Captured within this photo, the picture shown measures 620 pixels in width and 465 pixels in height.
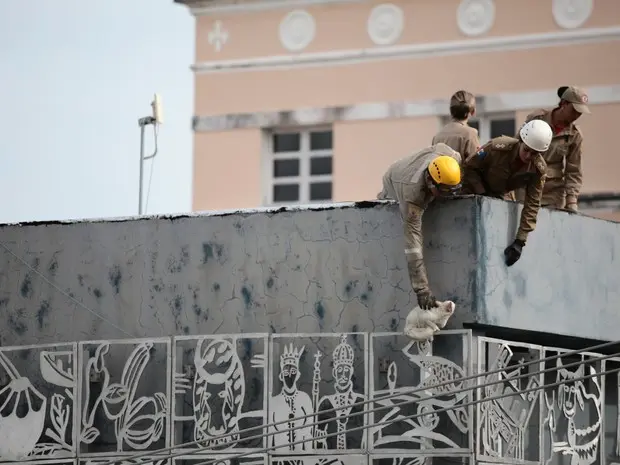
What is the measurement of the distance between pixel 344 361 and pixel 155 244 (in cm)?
293

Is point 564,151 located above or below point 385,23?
below

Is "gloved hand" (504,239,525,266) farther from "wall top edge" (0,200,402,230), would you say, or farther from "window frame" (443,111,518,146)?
"window frame" (443,111,518,146)

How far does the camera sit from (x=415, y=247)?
22.3 meters

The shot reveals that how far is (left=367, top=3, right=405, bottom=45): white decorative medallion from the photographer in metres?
37.2

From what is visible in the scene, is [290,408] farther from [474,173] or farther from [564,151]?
[564,151]

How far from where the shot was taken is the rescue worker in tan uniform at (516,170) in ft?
73.7

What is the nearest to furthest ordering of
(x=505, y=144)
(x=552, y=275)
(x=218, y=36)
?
(x=505, y=144) < (x=552, y=275) < (x=218, y=36)

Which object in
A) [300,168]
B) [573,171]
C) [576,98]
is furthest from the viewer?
[300,168]

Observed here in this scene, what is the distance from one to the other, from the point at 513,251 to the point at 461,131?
1.53 m

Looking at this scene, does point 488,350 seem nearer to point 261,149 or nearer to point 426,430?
point 426,430

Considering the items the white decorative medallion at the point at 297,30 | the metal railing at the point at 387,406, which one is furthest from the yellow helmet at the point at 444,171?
the white decorative medallion at the point at 297,30

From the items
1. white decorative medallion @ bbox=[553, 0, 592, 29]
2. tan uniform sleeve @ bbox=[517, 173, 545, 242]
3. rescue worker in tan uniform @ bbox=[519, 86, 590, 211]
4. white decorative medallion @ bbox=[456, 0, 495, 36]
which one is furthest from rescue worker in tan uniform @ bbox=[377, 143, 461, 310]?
white decorative medallion @ bbox=[456, 0, 495, 36]

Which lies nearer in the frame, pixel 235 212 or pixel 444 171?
pixel 444 171

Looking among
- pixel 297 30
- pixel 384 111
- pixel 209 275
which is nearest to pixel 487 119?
pixel 384 111
